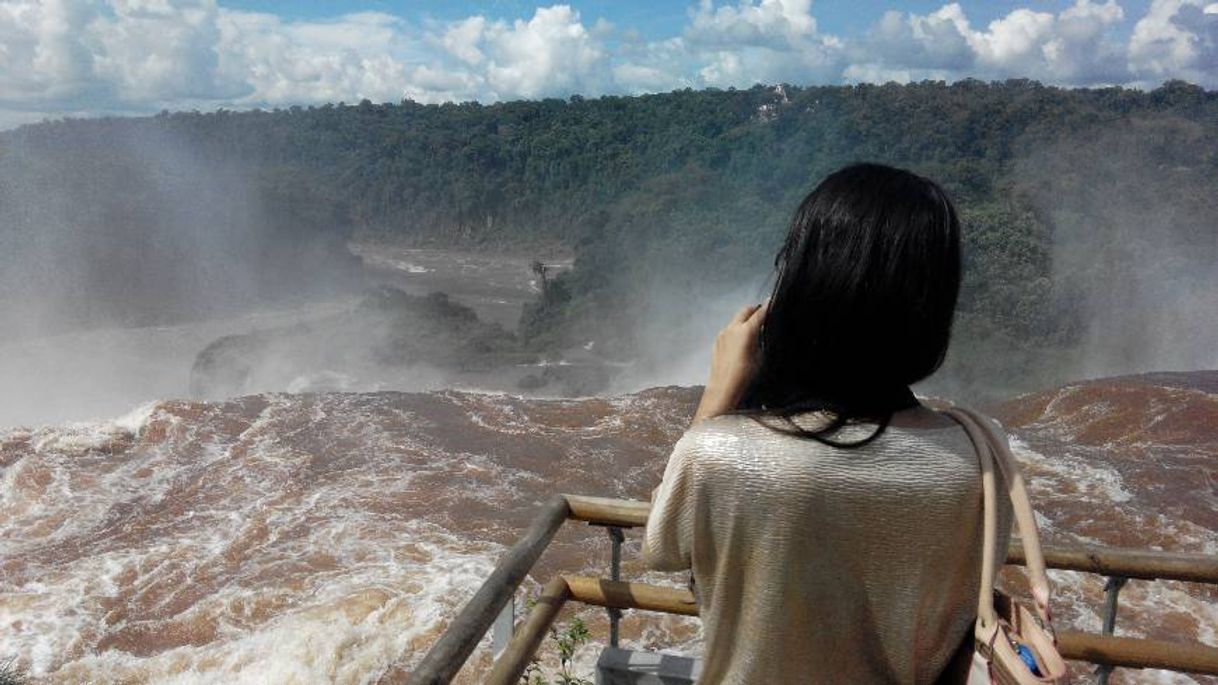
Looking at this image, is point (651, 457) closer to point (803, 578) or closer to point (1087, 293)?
point (803, 578)

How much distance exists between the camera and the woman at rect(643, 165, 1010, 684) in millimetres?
1103

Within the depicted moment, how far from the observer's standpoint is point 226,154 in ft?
224

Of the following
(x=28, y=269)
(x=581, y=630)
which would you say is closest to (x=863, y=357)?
(x=581, y=630)

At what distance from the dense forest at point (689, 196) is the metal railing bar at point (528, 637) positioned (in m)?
22.6

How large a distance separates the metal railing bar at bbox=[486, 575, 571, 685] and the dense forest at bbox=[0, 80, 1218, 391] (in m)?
22.6

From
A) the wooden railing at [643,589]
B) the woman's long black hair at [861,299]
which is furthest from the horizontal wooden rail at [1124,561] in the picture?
the woman's long black hair at [861,299]

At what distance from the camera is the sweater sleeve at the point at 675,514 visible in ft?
3.67

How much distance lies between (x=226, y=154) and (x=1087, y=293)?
196 feet

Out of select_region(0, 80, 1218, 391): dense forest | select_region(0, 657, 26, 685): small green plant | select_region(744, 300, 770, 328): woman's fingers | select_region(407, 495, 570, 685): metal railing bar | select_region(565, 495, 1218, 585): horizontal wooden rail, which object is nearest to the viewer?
select_region(744, 300, 770, 328): woman's fingers

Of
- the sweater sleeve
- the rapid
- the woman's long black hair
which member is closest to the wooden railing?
the sweater sleeve

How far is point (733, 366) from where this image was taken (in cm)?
123

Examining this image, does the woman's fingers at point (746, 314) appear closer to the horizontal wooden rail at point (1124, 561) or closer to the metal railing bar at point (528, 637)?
the horizontal wooden rail at point (1124, 561)

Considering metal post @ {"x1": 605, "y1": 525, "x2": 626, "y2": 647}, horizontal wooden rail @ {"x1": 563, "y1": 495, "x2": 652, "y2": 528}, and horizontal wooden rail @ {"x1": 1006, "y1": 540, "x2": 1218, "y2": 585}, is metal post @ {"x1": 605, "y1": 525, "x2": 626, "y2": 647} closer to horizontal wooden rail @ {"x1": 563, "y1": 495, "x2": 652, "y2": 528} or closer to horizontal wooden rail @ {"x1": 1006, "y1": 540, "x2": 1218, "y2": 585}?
horizontal wooden rail @ {"x1": 563, "y1": 495, "x2": 652, "y2": 528}

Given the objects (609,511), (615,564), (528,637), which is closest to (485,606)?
(528,637)
